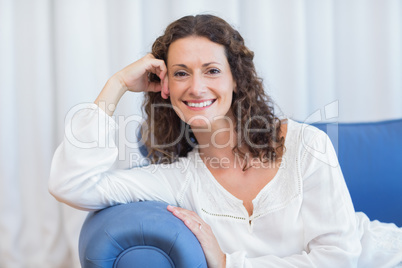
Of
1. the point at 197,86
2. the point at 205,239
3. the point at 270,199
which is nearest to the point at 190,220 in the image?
the point at 205,239

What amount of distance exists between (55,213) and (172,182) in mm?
1072

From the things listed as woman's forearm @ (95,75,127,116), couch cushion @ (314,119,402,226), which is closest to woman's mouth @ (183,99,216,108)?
woman's forearm @ (95,75,127,116)

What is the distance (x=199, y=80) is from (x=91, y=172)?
1.49 feet

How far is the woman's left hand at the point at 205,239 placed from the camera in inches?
50.3

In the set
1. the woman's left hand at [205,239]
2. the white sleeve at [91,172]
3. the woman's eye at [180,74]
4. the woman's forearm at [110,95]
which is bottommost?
the woman's left hand at [205,239]

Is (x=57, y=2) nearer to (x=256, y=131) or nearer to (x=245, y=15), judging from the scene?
(x=245, y=15)

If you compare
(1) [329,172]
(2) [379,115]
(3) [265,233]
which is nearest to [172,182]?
(3) [265,233]

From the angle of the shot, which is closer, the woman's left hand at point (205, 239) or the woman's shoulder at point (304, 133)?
the woman's left hand at point (205, 239)

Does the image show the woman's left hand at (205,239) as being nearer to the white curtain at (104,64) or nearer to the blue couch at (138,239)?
the blue couch at (138,239)

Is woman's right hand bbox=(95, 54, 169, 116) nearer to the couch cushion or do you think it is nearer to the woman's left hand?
the woman's left hand

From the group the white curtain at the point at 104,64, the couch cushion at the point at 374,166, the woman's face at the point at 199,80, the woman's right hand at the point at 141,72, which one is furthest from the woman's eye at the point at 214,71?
the white curtain at the point at 104,64

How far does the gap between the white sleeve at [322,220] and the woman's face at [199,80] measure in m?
0.33

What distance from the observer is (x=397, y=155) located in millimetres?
1864

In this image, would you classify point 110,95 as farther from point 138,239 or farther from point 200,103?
point 138,239
